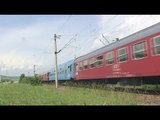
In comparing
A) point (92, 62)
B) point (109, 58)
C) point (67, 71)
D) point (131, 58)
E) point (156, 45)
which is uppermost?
point (67, 71)

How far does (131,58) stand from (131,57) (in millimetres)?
50

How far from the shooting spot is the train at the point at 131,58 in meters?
14.2

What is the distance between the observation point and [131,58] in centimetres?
1662

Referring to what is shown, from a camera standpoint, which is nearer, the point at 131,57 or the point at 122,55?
the point at 131,57

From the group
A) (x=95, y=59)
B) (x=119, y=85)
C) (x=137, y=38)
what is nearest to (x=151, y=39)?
(x=137, y=38)

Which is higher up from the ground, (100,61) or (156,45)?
(100,61)

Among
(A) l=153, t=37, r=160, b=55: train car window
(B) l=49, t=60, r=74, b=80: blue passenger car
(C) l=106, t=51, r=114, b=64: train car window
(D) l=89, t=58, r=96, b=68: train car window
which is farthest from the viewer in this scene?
(B) l=49, t=60, r=74, b=80: blue passenger car

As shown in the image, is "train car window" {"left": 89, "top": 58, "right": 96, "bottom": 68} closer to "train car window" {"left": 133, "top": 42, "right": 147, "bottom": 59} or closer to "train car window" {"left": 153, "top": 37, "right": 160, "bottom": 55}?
"train car window" {"left": 133, "top": 42, "right": 147, "bottom": 59}

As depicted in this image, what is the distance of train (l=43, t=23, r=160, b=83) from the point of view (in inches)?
557

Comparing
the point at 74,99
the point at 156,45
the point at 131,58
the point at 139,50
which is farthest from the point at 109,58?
the point at 74,99

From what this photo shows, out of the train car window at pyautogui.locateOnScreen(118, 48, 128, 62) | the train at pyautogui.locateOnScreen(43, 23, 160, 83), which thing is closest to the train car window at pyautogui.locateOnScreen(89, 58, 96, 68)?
the train at pyautogui.locateOnScreen(43, 23, 160, 83)

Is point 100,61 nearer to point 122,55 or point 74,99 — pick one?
point 122,55

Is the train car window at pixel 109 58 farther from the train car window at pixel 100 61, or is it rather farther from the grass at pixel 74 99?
the grass at pixel 74 99
